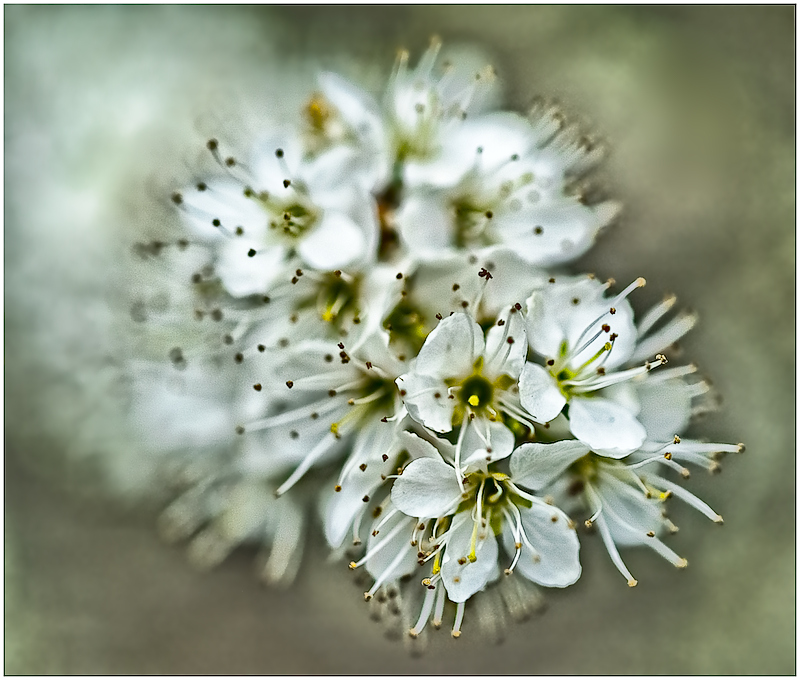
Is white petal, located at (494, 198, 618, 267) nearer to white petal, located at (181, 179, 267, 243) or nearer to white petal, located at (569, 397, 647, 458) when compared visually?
white petal, located at (569, 397, 647, 458)

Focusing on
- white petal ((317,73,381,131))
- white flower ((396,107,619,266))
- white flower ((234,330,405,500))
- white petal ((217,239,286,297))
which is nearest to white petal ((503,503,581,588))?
white flower ((234,330,405,500))

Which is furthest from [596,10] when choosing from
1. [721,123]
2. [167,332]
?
[167,332]

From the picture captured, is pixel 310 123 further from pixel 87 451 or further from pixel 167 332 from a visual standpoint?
pixel 87 451

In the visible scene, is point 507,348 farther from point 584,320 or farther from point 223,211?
point 223,211

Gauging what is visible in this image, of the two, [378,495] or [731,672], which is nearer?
[378,495]

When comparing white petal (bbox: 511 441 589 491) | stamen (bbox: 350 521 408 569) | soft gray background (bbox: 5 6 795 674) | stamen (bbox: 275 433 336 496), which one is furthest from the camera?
soft gray background (bbox: 5 6 795 674)

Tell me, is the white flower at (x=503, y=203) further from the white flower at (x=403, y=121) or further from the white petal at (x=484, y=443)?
the white petal at (x=484, y=443)
